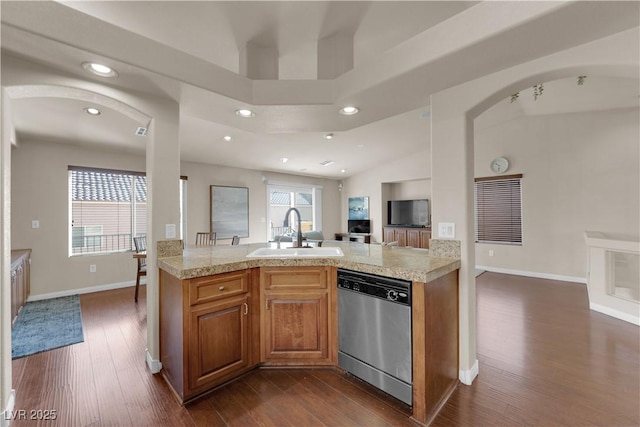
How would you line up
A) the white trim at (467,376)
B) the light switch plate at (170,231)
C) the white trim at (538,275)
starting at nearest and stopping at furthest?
the white trim at (467,376) < the light switch plate at (170,231) < the white trim at (538,275)

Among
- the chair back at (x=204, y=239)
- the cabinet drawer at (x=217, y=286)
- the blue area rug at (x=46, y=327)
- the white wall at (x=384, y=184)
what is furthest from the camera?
the white wall at (x=384, y=184)

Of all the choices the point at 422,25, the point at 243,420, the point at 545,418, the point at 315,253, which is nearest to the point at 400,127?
the point at 422,25

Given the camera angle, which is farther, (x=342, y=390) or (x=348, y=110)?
(x=348, y=110)

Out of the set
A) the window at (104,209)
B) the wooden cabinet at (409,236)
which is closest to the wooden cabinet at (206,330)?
the window at (104,209)

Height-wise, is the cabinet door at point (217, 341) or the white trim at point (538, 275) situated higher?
the cabinet door at point (217, 341)

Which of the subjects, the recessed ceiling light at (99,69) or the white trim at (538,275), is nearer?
the recessed ceiling light at (99,69)

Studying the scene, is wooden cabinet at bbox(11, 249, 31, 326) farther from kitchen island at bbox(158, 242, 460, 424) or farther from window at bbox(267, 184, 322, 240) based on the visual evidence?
window at bbox(267, 184, 322, 240)

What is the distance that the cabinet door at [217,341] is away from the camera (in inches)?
70.4

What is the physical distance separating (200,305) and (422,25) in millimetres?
2647

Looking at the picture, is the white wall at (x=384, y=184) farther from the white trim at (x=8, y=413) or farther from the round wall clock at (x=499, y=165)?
the white trim at (x=8, y=413)

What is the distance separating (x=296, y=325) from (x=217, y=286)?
2.28 feet

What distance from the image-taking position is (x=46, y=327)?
3.01m

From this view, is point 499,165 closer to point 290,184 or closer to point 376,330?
point 290,184

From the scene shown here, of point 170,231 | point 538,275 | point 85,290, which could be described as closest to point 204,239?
point 85,290
